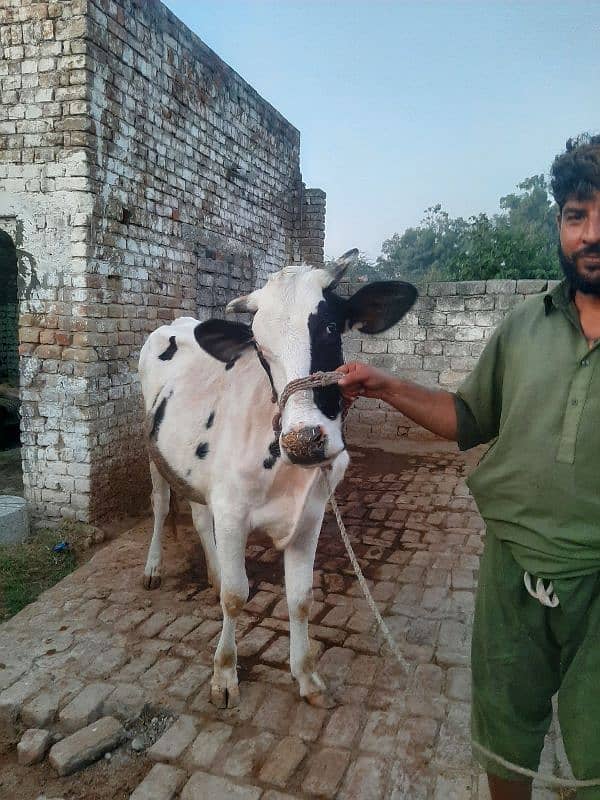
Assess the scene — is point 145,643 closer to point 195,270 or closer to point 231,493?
point 231,493

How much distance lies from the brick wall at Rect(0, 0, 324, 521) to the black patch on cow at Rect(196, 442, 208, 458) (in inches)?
85.9

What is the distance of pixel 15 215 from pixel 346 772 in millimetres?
4929

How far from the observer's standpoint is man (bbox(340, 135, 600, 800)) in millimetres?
1659

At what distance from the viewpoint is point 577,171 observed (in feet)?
5.64

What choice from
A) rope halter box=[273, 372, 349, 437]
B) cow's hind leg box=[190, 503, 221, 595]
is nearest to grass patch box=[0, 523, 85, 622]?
cow's hind leg box=[190, 503, 221, 595]

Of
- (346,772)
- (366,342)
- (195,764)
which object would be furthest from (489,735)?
(366,342)

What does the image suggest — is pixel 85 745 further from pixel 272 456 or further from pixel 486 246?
pixel 486 246

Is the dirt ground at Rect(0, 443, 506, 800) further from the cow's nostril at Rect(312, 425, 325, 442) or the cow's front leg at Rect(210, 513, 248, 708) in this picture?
the cow's nostril at Rect(312, 425, 325, 442)

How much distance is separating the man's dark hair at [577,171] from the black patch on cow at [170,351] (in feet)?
10.0

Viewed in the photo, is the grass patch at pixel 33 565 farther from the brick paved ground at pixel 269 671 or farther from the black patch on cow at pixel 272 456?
the black patch on cow at pixel 272 456

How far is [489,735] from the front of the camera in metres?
1.88

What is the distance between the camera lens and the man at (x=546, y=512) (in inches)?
65.3

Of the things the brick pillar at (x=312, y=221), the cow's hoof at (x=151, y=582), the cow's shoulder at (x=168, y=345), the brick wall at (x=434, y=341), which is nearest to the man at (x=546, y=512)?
the cow's shoulder at (x=168, y=345)

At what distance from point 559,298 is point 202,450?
88.3 inches
